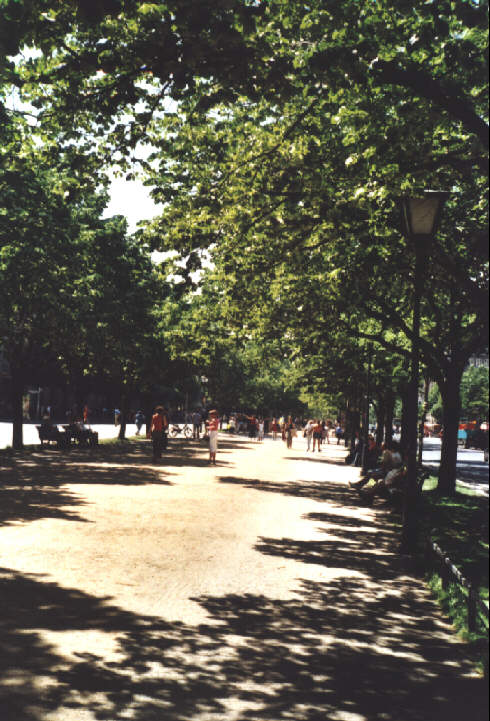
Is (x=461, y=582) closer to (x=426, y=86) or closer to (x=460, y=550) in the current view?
(x=460, y=550)

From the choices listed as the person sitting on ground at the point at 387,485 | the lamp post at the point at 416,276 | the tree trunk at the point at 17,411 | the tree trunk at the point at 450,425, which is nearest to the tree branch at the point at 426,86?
the lamp post at the point at 416,276

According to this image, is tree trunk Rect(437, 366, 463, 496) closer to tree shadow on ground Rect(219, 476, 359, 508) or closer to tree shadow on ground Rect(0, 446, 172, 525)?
tree shadow on ground Rect(219, 476, 359, 508)

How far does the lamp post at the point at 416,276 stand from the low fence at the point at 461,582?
0.53m

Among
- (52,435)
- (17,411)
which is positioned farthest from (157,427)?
(52,435)

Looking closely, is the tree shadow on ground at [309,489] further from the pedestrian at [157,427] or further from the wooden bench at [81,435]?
the wooden bench at [81,435]

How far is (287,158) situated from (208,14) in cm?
524

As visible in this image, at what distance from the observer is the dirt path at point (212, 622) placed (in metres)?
4.76

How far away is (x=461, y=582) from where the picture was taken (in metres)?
7.16

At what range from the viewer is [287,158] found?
1102cm

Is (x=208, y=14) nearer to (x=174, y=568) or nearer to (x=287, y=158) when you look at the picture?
(x=287, y=158)

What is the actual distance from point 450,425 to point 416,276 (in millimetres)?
7250

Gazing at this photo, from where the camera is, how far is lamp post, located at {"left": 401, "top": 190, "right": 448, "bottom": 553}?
10102mm

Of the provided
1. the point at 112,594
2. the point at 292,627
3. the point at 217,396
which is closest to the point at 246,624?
the point at 292,627

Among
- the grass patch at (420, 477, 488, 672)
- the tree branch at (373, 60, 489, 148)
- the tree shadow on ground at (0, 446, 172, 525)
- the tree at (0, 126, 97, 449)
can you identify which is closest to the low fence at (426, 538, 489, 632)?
the grass patch at (420, 477, 488, 672)
